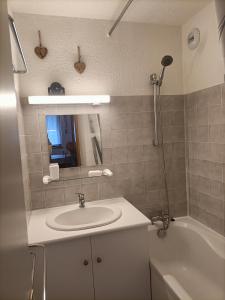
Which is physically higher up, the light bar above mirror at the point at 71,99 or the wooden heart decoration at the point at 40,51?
the wooden heart decoration at the point at 40,51

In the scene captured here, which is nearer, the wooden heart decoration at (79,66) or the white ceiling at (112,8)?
the white ceiling at (112,8)

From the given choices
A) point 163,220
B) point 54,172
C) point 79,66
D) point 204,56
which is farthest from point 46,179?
point 204,56

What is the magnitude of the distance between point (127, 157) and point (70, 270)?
1.05 meters

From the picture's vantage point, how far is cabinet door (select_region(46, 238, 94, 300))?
142cm

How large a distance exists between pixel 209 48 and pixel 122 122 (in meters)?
0.94

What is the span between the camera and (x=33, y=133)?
1840mm

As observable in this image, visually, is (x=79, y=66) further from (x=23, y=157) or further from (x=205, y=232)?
(x=205, y=232)

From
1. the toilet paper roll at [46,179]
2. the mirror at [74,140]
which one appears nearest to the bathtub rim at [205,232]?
the mirror at [74,140]

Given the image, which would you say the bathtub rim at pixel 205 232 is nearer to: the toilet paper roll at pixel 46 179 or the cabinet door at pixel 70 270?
the cabinet door at pixel 70 270

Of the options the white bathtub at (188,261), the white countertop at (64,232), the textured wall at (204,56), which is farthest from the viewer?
the textured wall at (204,56)

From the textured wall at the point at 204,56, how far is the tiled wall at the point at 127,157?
0.80 feet

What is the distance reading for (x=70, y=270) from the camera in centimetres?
145

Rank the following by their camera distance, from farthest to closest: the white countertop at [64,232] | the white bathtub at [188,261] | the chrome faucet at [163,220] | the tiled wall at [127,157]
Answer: the chrome faucet at [163,220] < the tiled wall at [127,157] < the white bathtub at [188,261] < the white countertop at [64,232]

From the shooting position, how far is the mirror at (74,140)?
1.89 meters
